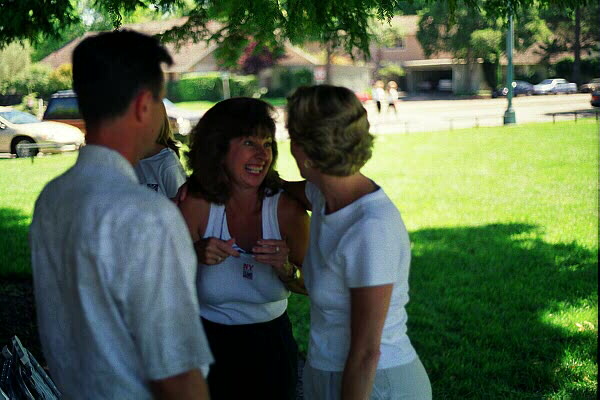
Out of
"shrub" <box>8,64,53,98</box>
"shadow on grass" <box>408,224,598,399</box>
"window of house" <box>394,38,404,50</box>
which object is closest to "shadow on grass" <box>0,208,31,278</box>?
"shadow on grass" <box>408,224,598,399</box>

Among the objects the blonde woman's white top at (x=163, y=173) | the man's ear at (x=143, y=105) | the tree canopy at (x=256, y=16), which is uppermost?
the tree canopy at (x=256, y=16)

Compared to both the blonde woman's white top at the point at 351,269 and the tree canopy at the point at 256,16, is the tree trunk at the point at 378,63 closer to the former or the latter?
the tree canopy at the point at 256,16

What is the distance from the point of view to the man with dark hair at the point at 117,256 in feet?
5.24

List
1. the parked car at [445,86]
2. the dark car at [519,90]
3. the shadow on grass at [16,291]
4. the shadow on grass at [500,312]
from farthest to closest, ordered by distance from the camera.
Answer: the parked car at [445,86] < the dark car at [519,90] < the shadow on grass at [16,291] < the shadow on grass at [500,312]

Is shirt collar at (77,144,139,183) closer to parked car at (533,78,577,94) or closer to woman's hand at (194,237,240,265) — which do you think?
woman's hand at (194,237,240,265)

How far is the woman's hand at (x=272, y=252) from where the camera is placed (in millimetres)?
2531

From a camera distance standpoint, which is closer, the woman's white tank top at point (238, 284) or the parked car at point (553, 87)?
the woman's white tank top at point (238, 284)

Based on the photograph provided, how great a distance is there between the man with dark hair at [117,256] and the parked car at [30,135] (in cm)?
536

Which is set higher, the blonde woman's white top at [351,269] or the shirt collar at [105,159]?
the shirt collar at [105,159]

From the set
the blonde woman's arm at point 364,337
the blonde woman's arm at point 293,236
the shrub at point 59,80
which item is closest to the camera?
the blonde woman's arm at point 364,337

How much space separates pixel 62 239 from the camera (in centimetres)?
171

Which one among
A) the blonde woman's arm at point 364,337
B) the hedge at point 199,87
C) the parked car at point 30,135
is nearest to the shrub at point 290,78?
the hedge at point 199,87

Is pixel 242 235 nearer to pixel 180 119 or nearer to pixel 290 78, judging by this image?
pixel 180 119

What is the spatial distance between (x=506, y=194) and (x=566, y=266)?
16.1ft
